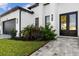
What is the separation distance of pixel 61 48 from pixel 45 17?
128cm

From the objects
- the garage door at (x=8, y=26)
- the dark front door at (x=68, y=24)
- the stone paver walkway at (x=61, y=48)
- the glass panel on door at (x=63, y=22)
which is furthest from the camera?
the glass panel on door at (x=63, y=22)

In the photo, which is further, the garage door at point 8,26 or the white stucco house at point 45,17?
the garage door at point 8,26

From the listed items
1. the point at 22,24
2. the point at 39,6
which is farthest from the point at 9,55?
the point at 39,6

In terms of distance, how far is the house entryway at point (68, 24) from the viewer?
5289 millimetres

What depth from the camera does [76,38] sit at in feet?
17.0

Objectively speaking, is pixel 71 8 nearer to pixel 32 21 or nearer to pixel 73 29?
pixel 73 29

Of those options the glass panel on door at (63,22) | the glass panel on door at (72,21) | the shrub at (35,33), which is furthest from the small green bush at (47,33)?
the glass panel on door at (72,21)

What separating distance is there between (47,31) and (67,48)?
1217 millimetres

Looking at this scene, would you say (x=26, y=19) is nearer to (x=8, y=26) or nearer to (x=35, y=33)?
(x=35, y=33)

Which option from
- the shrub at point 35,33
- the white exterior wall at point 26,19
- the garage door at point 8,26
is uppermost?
the white exterior wall at point 26,19

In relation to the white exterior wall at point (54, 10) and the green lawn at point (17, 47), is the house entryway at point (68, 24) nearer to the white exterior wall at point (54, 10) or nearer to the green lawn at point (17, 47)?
the white exterior wall at point (54, 10)

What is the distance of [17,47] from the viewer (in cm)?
498

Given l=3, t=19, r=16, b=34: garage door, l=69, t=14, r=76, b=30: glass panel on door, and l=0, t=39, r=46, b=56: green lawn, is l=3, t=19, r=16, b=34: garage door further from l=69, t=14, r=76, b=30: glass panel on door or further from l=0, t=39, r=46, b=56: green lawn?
l=69, t=14, r=76, b=30: glass panel on door

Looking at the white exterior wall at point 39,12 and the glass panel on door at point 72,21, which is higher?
the white exterior wall at point 39,12
